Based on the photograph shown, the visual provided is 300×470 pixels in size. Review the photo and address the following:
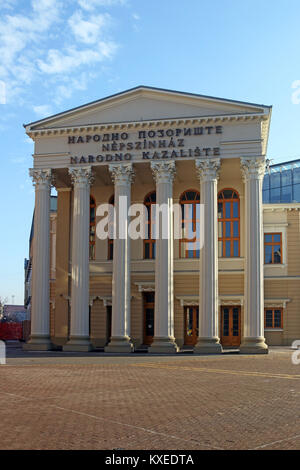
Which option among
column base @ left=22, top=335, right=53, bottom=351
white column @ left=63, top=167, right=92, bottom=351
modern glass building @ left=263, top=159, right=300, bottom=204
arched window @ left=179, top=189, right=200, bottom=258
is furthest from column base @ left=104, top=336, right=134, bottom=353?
modern glass building @ left=263, top=159, right=300, bottom=204

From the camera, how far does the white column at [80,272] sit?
3288 cm

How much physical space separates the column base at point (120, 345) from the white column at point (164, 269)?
1321 millimetres

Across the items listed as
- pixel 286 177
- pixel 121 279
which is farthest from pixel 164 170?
pixel 286 177

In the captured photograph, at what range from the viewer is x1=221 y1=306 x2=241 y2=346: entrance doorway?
36.5m

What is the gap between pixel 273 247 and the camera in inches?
1507

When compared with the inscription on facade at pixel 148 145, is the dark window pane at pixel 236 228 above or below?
below

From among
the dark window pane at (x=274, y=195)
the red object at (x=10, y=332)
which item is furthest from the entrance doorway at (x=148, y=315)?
the dark window pane at (x=274, y=195)

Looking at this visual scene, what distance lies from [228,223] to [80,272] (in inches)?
412

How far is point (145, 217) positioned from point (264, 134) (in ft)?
31.3

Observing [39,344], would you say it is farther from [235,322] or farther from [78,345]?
[235,322]

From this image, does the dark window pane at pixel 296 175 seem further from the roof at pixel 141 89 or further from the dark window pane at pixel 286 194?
the roof at pixel 141 89

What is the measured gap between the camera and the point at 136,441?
9086 mm

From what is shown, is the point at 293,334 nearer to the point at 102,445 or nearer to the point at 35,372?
the point at 35,372

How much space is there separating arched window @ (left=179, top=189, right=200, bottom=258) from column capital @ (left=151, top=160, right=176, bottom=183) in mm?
5106
